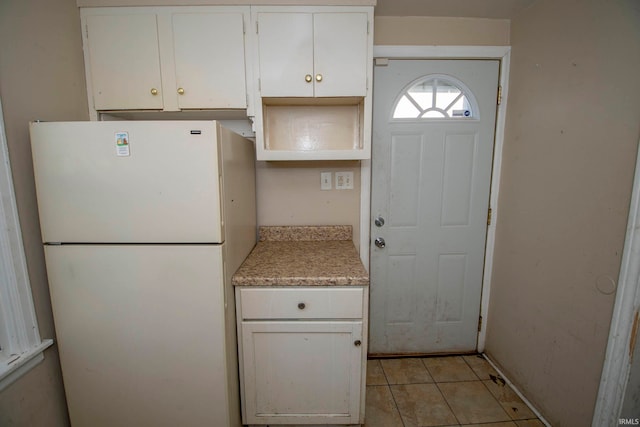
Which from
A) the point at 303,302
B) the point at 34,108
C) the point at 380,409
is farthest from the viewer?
the point at 380,409

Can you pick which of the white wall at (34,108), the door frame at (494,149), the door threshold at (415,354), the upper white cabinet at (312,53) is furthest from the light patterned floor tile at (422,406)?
the upper white cabinet at (312,53)

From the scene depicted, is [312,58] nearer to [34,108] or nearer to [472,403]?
[34,108]

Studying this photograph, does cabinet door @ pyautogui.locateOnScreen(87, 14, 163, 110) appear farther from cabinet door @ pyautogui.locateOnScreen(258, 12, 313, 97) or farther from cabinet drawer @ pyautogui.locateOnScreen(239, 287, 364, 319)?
cabinet drawer @ pyautogui.locateOnScreen(239, 287, 364, 319)

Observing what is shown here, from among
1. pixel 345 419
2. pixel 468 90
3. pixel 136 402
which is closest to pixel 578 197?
pixel 468 90

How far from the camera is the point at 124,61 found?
1284 millimetres

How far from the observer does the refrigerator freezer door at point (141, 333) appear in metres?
1.02

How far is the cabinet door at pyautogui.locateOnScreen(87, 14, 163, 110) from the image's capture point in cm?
126

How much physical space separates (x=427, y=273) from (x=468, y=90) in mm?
Answer: 1285

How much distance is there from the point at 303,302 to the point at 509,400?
4.84ft

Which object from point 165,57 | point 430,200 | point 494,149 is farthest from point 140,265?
point 494,149

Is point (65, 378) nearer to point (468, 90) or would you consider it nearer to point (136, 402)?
point (136, 402)

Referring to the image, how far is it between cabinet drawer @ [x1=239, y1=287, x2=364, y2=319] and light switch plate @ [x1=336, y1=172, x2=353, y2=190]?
786 mm

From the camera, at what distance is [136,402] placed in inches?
43.6

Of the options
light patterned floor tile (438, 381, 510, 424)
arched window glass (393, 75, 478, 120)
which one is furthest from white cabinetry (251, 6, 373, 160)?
light patterned floor tile (438, 381, 510, 424)
